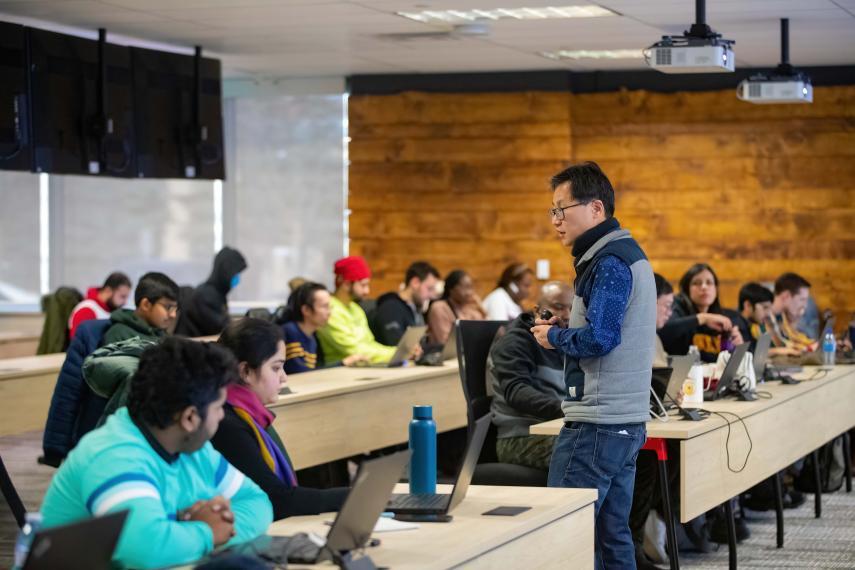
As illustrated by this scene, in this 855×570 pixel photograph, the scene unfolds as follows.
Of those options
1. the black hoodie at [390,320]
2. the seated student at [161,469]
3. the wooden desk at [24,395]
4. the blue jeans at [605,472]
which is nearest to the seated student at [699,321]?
the black hoodie at [390,320]

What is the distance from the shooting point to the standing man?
12.6ft

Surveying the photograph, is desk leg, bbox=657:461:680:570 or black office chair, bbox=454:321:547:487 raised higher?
black office chair, bbox=454:321:547:487

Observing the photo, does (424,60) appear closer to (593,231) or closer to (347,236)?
(347,236)

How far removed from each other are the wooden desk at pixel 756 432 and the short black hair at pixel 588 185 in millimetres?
994

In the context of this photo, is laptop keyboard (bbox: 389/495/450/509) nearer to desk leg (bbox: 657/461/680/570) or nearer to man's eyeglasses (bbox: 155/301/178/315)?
desk leg (bbox: 657/461/680/570)

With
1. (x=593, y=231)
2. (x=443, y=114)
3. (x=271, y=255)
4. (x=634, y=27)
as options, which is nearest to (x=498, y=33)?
(x=634, y=27)

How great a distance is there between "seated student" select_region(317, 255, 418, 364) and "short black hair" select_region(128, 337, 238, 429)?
462cm

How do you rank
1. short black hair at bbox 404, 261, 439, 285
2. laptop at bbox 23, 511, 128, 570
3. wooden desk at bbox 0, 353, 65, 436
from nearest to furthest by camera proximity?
1. laptop at bbox 23, 511, 128, 570
2. wooden desk at bbox 0, 353, 65, 436
3. short black hair at bbox 404, 261, 439, 285

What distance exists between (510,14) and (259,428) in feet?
15.8

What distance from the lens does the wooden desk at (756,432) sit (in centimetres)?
480

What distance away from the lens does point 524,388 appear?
17.0 feet

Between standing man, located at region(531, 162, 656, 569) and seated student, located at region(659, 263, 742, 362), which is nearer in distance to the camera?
standing man, located at region(531, 162, 656, 569)

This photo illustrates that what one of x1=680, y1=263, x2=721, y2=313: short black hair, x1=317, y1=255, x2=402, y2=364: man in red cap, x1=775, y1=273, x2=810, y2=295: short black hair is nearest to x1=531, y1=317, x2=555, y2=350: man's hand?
x1=680, y1=263, x2=721, y2=313: short black hair

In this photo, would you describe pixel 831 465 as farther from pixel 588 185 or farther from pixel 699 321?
pixel 588 185
